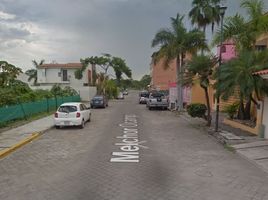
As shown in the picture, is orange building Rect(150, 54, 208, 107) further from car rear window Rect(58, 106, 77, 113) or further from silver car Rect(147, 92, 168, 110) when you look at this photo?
car rear window Rect(58, 106, 77, 113)

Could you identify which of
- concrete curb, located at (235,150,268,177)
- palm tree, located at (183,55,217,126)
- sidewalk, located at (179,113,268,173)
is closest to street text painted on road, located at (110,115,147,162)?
concrete curb, located at (235,150,268,177)

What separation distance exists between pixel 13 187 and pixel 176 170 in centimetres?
432

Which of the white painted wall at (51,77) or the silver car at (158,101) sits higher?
the white painted wall at (51,77)

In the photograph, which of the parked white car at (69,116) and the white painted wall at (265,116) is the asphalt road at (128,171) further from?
the parked white car at (69,116)

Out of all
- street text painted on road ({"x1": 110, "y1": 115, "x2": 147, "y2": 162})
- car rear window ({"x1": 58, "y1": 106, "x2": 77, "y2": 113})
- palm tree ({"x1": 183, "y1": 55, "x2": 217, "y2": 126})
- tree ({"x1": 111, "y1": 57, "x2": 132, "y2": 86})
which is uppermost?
tree ({"x1": 111, "y1": 57, "x2": 132, "y2": 86})

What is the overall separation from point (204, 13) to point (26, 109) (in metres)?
27.4

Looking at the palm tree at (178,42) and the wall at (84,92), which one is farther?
the wall at (84,92)

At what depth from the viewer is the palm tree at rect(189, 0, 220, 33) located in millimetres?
42062

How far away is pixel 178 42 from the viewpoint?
107ft

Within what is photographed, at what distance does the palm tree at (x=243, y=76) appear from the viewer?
15320 mm

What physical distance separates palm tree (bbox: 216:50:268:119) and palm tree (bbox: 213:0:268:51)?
2.17m

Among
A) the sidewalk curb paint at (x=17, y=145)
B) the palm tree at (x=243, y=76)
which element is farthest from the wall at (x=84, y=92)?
the palm tree at (x=243, y=76)

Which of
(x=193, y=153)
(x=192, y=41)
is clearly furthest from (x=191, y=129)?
(x=192, y=41)

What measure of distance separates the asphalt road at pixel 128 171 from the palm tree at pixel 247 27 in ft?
22.3
